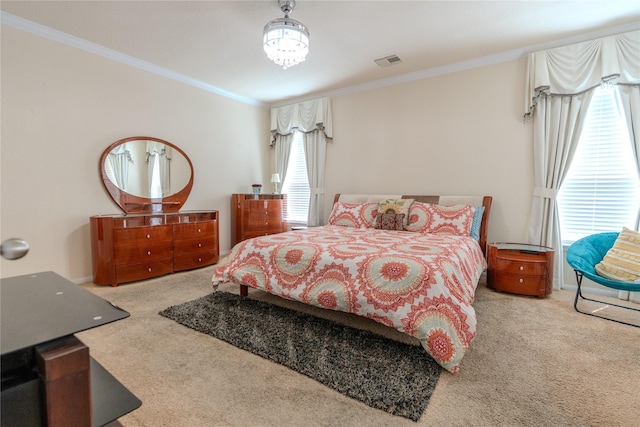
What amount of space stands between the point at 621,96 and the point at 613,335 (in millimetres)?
2372

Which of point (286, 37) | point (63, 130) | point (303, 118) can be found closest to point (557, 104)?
point (286, 37)

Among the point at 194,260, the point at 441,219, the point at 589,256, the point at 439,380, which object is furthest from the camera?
the point at 194,260

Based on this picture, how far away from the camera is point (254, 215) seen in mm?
4785

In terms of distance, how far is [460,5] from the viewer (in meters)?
2.58

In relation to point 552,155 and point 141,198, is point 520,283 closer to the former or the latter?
point 552,155

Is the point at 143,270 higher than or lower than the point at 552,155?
lower

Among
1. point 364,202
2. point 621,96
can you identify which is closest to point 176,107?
point 364,202

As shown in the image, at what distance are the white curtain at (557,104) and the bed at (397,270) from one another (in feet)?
1.94

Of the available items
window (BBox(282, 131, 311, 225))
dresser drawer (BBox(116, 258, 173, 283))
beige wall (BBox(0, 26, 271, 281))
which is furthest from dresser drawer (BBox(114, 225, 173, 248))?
window (BBox(282, 131, 311, 225))

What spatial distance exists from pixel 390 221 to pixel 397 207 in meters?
0.21

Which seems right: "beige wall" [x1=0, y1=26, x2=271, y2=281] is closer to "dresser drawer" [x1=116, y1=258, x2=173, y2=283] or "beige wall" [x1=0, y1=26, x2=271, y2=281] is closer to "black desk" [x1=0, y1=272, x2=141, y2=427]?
"dresser drawer" [x1=116, y1=258, x2=173, y2=283]

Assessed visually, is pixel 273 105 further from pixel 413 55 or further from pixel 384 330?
pixel 384 330

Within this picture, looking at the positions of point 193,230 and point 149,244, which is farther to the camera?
point 193,230

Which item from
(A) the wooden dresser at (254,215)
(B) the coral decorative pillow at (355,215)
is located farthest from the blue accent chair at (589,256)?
(A) the wooden dresser at (254,215)
